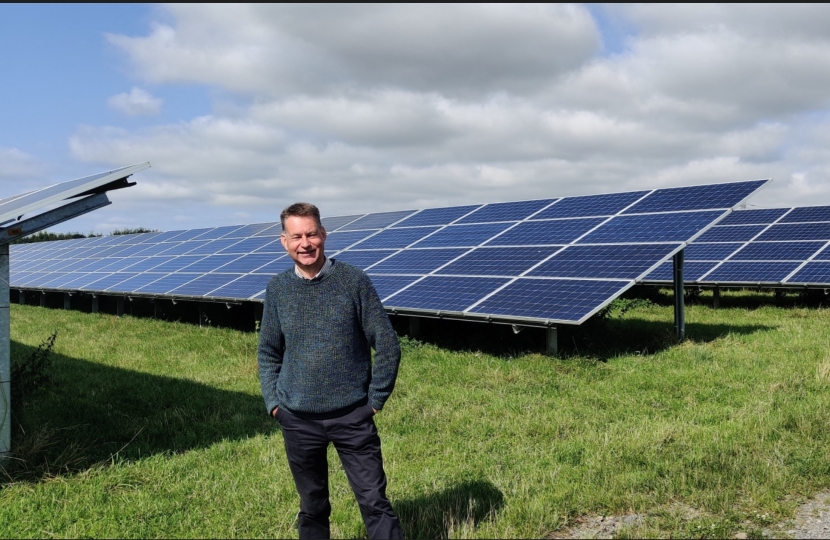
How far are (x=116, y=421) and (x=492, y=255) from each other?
8.24 m

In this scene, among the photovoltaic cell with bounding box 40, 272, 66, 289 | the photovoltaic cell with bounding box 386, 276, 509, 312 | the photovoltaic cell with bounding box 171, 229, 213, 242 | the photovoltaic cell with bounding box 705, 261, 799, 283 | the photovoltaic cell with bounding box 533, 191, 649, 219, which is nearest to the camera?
the photovoltaic cell with bounding box 386, 276, 509, 312

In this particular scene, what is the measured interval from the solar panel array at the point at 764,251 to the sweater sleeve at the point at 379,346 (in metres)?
16.4

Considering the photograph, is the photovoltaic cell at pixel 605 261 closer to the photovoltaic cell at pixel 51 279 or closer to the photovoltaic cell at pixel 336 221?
the photovoltaic cell at pixel 336 221

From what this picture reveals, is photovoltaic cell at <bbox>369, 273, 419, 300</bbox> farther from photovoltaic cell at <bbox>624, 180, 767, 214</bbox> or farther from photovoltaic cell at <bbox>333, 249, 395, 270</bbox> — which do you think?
photovoltaic cell at <bbox>624, 180, 767, 214</bbox>

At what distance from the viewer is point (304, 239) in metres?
4.12

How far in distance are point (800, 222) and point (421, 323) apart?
1468 cm

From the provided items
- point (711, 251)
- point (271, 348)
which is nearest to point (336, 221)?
point (711, 251)

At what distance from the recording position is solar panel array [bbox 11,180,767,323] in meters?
12.0

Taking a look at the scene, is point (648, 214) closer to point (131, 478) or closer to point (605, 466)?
point (605, 466)

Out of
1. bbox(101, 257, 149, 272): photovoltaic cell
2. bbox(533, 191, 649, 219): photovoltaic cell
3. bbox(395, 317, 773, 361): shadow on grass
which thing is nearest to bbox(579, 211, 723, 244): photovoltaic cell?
bbox(533, 191, 649, 219): photovoltaic cell

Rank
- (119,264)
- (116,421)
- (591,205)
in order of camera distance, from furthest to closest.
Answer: (119,264)
(591,205)
(116,421)

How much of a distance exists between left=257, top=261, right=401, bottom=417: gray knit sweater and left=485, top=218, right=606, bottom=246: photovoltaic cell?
10.5m

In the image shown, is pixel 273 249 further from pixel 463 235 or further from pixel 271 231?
pixel 463 235

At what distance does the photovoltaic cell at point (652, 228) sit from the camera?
1291cm
